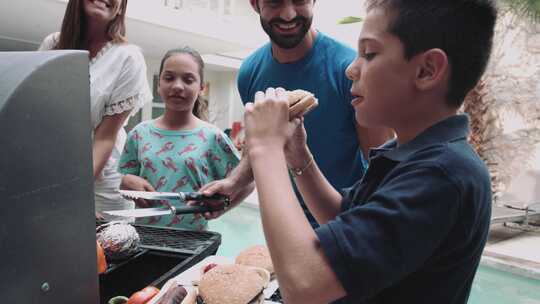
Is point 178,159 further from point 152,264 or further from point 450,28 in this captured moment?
point 450,28

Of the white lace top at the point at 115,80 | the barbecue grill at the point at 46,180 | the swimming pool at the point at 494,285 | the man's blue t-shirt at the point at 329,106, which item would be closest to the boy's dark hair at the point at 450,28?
the barbecue grill at the point at 46,180

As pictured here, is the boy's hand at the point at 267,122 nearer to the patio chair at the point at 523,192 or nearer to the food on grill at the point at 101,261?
the food on grill at the point at 101,261

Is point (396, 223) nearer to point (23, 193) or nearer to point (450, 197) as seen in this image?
point (450, 197)

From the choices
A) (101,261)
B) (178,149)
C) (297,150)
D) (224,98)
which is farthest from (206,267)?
(224,98)

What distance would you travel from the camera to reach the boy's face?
747mm

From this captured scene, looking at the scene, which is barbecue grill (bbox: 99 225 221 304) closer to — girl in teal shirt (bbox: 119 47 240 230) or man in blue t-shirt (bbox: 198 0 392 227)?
man in blue t-shirt (bbox: 198 0 392 227)

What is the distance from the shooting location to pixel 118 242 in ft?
3.34

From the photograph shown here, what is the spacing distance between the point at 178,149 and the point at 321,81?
26.6 inches

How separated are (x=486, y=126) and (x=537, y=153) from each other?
1357 millimetres

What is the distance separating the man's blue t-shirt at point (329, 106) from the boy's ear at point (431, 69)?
0.78 m

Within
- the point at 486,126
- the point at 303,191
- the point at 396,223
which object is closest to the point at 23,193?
the point at 396,223

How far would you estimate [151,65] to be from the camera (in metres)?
10.3

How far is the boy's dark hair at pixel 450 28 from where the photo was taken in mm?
732

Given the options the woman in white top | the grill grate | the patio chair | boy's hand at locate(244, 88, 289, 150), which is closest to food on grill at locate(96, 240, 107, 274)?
the grill grate
